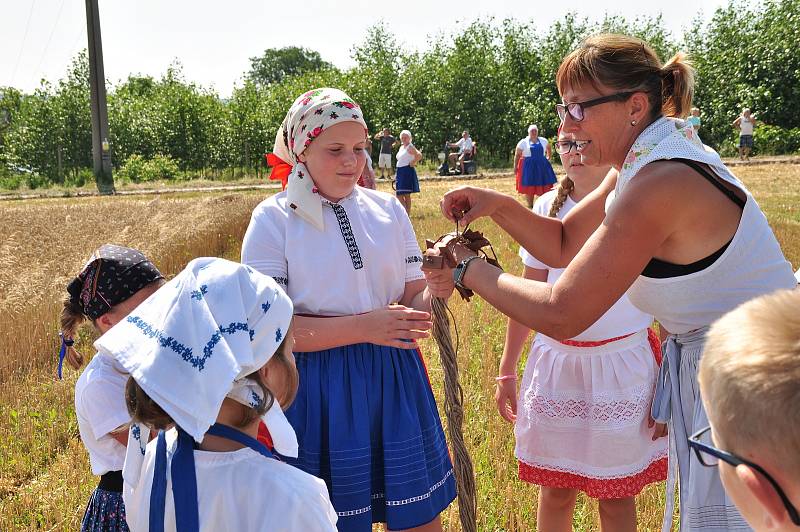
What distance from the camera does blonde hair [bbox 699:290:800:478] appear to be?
1.07m

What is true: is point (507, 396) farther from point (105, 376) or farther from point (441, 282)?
point (105, 376)

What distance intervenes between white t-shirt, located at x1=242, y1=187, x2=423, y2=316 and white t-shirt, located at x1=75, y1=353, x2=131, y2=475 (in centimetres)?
60

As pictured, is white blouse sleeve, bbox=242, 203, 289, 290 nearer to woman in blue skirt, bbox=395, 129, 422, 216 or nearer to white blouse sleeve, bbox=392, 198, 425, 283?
white blouse sleeve, bbox=392, 198, 425, 283

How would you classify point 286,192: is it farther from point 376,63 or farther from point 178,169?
point 376,63

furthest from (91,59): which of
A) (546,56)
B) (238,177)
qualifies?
(546,56)

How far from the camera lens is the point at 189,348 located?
1563 millimetres

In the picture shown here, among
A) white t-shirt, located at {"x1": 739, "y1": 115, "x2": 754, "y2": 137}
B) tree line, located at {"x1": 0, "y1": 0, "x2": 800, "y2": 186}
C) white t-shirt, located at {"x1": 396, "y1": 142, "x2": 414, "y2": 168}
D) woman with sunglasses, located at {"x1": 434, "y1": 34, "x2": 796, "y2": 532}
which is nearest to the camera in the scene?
woman with sunglasses, located at {"x1": 434, "y1": 34, "x2": 796, "y2": 532}

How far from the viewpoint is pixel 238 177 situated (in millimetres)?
37156

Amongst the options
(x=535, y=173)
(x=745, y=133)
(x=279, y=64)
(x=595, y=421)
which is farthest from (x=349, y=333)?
(x=279, y=64)

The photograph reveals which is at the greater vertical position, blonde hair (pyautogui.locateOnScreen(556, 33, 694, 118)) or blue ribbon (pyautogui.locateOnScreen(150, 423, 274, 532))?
blonde hair (pyautogui.locateOnScreen(556, 33, 694, 118))

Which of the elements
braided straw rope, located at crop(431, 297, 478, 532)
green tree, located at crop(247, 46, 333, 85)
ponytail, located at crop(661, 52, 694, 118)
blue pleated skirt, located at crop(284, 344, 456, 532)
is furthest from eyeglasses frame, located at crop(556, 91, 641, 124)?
green tree, located at crop(247, 46, 333, 85)

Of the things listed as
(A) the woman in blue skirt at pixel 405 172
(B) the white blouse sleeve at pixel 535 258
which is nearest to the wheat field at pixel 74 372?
(B) the white blouse sleeve at pixel 535 258

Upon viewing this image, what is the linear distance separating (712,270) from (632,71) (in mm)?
681

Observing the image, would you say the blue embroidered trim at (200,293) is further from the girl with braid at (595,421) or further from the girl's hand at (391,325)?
the girl with braid at (595,421)
